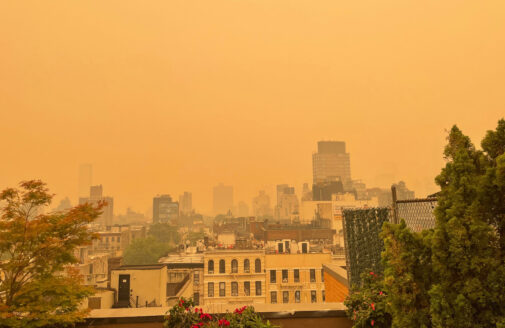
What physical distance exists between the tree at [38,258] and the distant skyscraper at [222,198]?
147 metres

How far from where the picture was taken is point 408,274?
3.29 m

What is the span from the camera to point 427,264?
3418 millimetres

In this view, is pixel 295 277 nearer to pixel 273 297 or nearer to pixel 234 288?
pixel 273 297

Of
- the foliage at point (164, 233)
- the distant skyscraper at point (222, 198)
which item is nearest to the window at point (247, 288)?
the foliage at point (164, 233)

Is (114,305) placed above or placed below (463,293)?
below

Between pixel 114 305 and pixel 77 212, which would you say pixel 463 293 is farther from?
pixel 114 305

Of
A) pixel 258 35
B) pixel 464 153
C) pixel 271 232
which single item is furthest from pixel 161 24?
pixel 271 232

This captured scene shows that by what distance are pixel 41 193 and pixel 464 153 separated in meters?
5.70

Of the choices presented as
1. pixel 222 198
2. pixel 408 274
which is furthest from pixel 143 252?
pixel 222 198

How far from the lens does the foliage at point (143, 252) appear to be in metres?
51.9

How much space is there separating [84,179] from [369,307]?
72.0 metres

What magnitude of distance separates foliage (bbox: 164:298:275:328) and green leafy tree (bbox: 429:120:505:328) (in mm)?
2266

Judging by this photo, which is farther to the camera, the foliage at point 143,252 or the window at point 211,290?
the foliage at point 143,252

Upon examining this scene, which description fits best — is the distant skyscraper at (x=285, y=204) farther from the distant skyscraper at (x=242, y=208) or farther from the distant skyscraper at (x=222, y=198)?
the distant skyscraper at (x=222, y=198)
